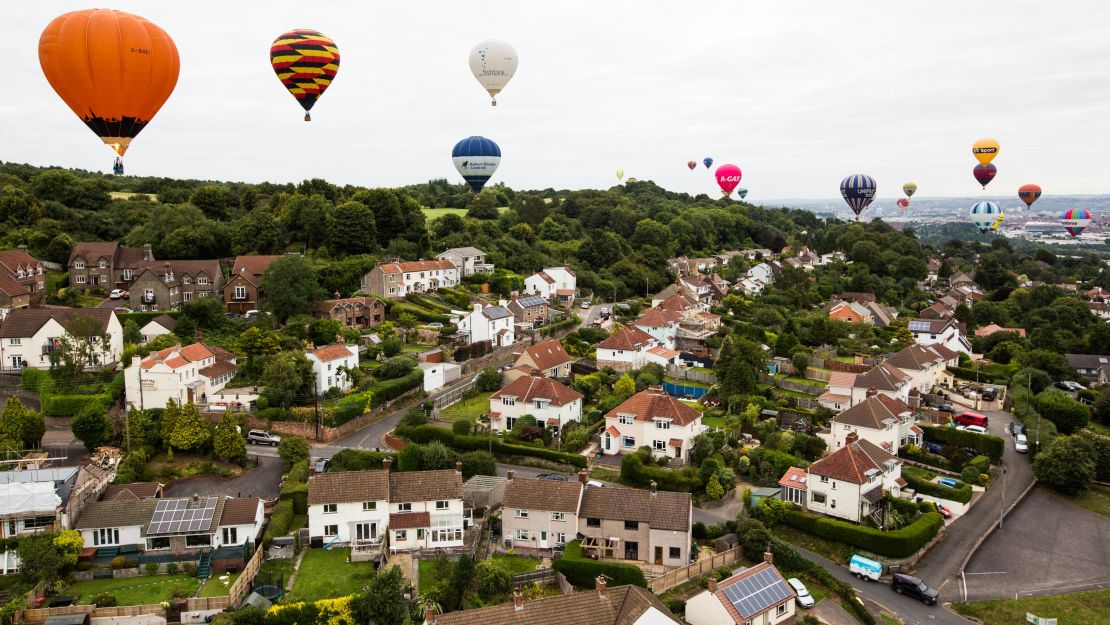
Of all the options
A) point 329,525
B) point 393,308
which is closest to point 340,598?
point 329,525

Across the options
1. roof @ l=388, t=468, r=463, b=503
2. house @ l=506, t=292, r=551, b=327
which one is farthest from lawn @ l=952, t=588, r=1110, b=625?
house @ l=506, t=292, r=551, b=327

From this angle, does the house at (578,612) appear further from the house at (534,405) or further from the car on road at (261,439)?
the car on road at (261,439)

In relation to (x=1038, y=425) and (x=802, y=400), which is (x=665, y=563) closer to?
(x=802, y=400)

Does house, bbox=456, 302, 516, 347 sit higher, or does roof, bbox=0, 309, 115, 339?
roof, bbox=0, 309, 115, 339

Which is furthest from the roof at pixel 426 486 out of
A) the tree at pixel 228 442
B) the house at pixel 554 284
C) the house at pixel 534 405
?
the house at pixel 554 284

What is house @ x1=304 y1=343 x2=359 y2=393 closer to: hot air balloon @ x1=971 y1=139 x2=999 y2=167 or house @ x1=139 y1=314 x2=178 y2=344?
house @ x1=139 y1=314 x2=178 y2=344

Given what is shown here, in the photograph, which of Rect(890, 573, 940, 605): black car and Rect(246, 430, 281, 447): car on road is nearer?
Rect(890, 573, 940, 605): black car
